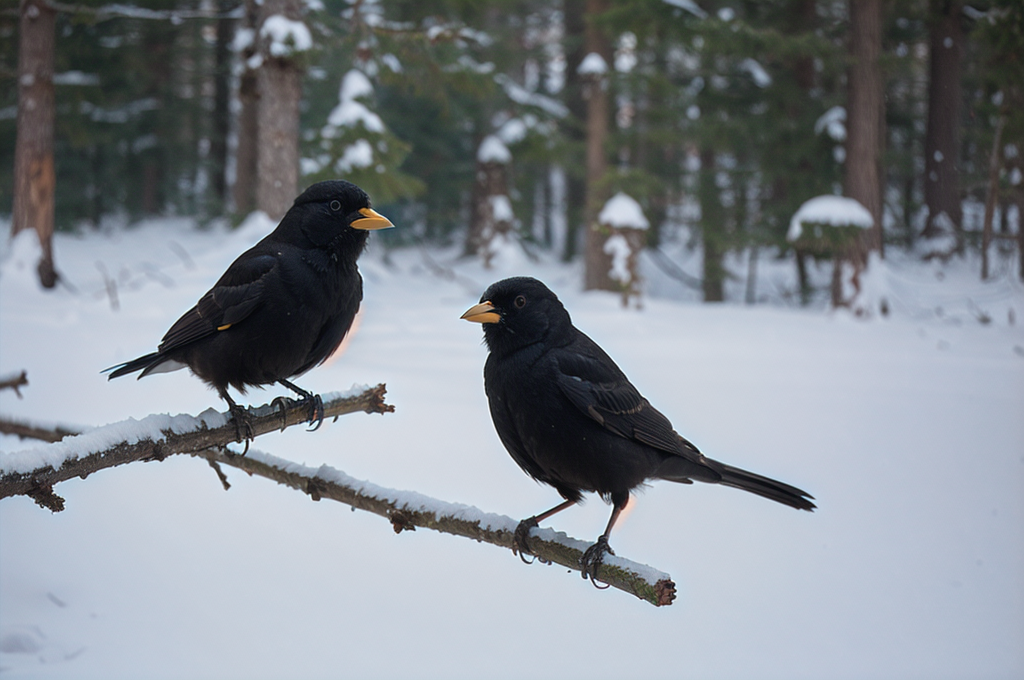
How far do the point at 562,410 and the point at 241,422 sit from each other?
931mm

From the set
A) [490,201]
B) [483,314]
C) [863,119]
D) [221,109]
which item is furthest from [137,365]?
[221,109]

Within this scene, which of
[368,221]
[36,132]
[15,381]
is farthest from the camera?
[36,132]

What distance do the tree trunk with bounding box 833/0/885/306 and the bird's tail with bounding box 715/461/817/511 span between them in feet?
31.1

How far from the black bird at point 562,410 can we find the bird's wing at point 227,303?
68 centimetres

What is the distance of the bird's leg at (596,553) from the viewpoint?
1791 millimetres

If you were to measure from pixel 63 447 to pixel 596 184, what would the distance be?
10.5 meters

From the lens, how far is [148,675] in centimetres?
196

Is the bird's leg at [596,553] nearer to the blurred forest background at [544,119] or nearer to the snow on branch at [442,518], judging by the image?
the snow on branch at [442,518]

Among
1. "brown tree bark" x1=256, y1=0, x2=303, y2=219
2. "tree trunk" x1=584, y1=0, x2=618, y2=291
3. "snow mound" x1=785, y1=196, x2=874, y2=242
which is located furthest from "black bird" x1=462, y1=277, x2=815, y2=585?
"tree trunk" x1=584, y1=0, x2=618, y2=291

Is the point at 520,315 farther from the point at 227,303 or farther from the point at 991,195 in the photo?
the point at 991,195

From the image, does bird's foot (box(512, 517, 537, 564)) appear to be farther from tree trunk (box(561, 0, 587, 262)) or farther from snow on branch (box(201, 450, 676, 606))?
tree trunk (box(561, 0, 587, 262))

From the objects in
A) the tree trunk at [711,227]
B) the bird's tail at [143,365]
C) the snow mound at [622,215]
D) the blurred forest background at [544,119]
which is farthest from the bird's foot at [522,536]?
the tree trunk at [711,227]

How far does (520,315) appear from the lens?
→ 181cm

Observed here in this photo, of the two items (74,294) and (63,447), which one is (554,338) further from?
(74,294)
